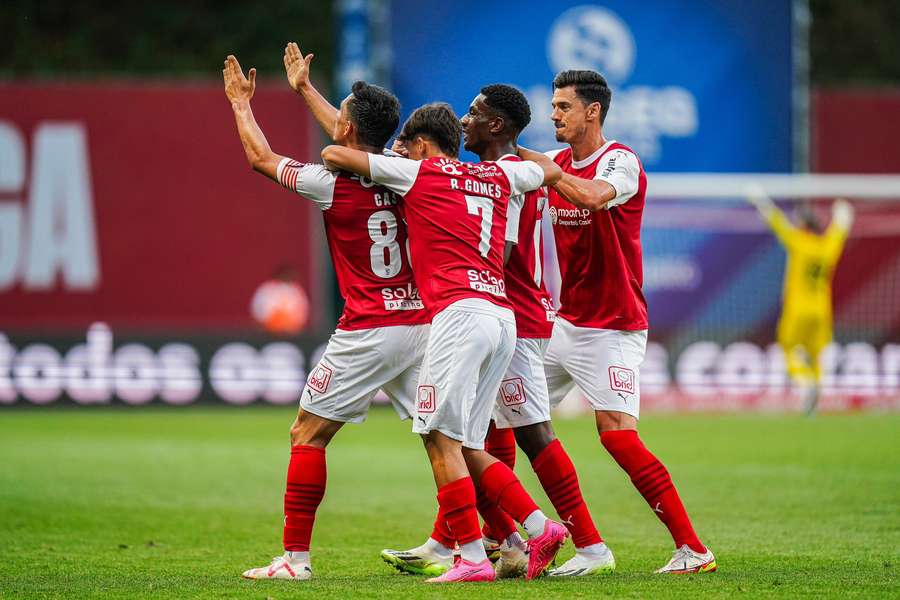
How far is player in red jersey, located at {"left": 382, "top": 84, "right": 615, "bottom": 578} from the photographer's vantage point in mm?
6695

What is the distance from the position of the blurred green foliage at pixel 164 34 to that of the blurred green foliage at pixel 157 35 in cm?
2

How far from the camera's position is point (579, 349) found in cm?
699

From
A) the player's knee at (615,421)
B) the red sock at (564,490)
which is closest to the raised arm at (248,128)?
the red sock at (564,490)

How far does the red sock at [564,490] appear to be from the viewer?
6711 millimetres

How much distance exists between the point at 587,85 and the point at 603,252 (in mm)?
807

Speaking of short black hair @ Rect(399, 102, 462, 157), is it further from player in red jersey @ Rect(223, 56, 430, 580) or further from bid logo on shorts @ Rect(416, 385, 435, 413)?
bid logo on shorts @ Rect(416, 385, 435, 413)

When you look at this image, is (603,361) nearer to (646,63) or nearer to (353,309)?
(353,309)

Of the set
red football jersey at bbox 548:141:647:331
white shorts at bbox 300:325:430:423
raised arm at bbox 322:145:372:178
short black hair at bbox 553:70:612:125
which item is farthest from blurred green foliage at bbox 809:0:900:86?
raised arm at bbox 322:145:372:178

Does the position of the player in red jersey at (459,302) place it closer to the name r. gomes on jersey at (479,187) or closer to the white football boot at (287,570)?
the name r. gomes on jersey at (479,187)

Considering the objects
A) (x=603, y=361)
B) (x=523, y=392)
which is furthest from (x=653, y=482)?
(x=523, y=392)

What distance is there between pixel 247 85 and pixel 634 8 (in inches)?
540

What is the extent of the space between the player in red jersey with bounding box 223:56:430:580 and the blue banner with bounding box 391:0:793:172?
12534 millimetres

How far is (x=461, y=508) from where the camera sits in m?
6.23

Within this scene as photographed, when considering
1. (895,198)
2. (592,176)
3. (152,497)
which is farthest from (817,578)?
(895,198)
